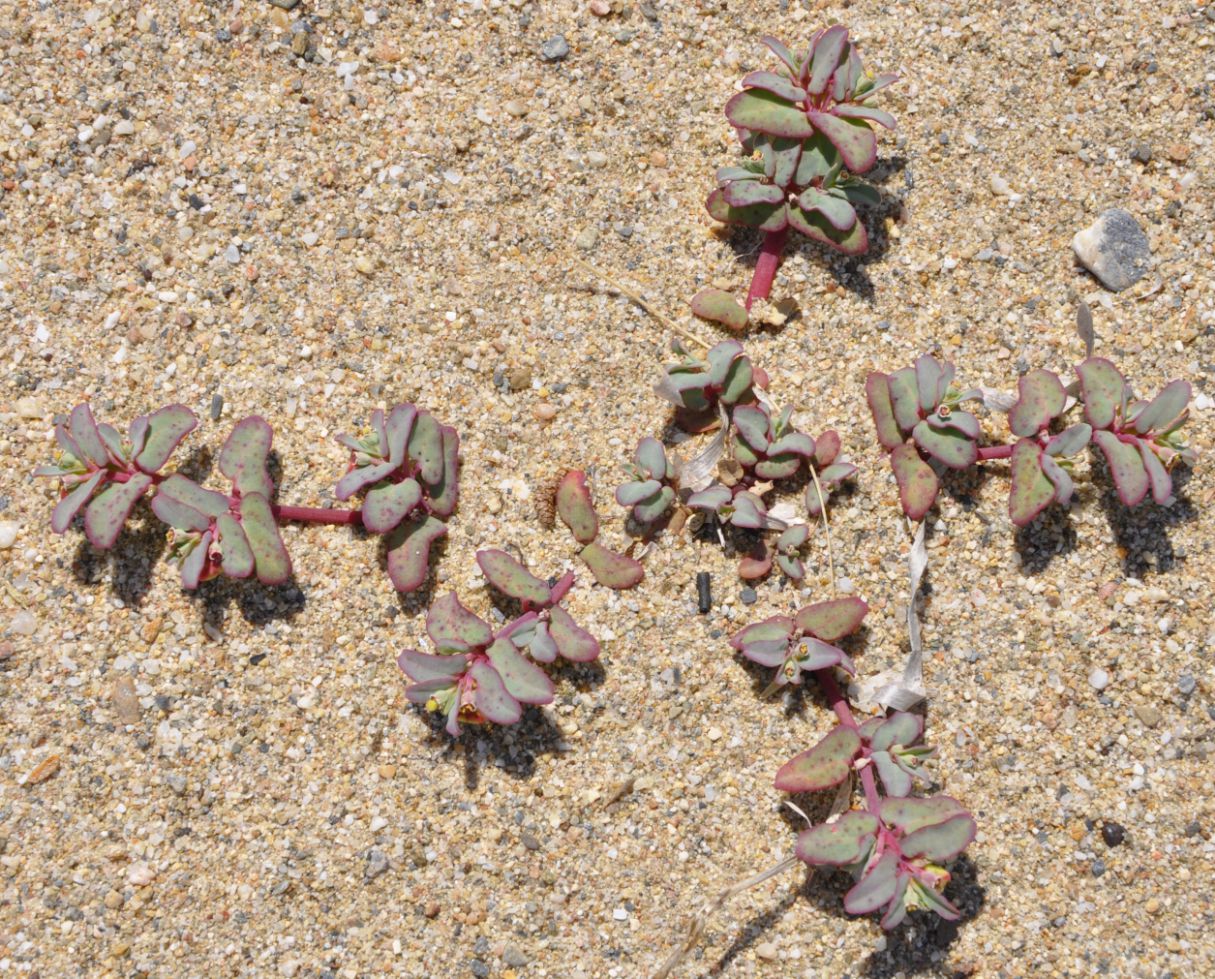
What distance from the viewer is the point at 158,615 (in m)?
2.70

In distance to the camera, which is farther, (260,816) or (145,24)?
(145,24)

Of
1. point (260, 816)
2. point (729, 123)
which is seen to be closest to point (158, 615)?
point (260, 816)

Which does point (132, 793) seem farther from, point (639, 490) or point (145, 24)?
point (145, 24)

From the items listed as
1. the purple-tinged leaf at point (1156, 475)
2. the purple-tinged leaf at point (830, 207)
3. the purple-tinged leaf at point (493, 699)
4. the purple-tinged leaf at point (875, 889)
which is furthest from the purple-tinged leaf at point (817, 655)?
the purple-tinged leaf at point (830, 207)

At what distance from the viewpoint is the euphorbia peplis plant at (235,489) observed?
2.54m

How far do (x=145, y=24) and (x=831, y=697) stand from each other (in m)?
2.47

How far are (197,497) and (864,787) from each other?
1644 millimetres

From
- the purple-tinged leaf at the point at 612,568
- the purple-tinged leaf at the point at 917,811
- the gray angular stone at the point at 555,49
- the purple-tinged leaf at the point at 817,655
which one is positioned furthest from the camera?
the gray angular stone at the point at 555,49

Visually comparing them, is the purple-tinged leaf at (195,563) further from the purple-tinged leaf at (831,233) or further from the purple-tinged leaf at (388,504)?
the purple-tinged leaf at (831,233)

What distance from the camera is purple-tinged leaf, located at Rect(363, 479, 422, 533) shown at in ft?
8.37

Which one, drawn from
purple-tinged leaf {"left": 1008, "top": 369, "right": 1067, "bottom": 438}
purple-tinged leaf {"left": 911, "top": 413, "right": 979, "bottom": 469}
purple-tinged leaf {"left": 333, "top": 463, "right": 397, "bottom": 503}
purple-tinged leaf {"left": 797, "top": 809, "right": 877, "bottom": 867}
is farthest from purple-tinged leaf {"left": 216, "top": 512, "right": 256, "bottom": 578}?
purple-tinged leaf {"left": 1008, "top": 369, "right": 1067, "bottom": 438}

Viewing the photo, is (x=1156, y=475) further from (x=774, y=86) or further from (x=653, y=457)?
(x=774, y=86)

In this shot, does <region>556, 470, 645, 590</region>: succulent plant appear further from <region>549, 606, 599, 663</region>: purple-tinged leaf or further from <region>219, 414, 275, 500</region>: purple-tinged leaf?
<region>219, 414, 275, 500</region>: purple-tinged leaf

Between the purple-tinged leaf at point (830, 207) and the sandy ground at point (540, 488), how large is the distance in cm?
19
